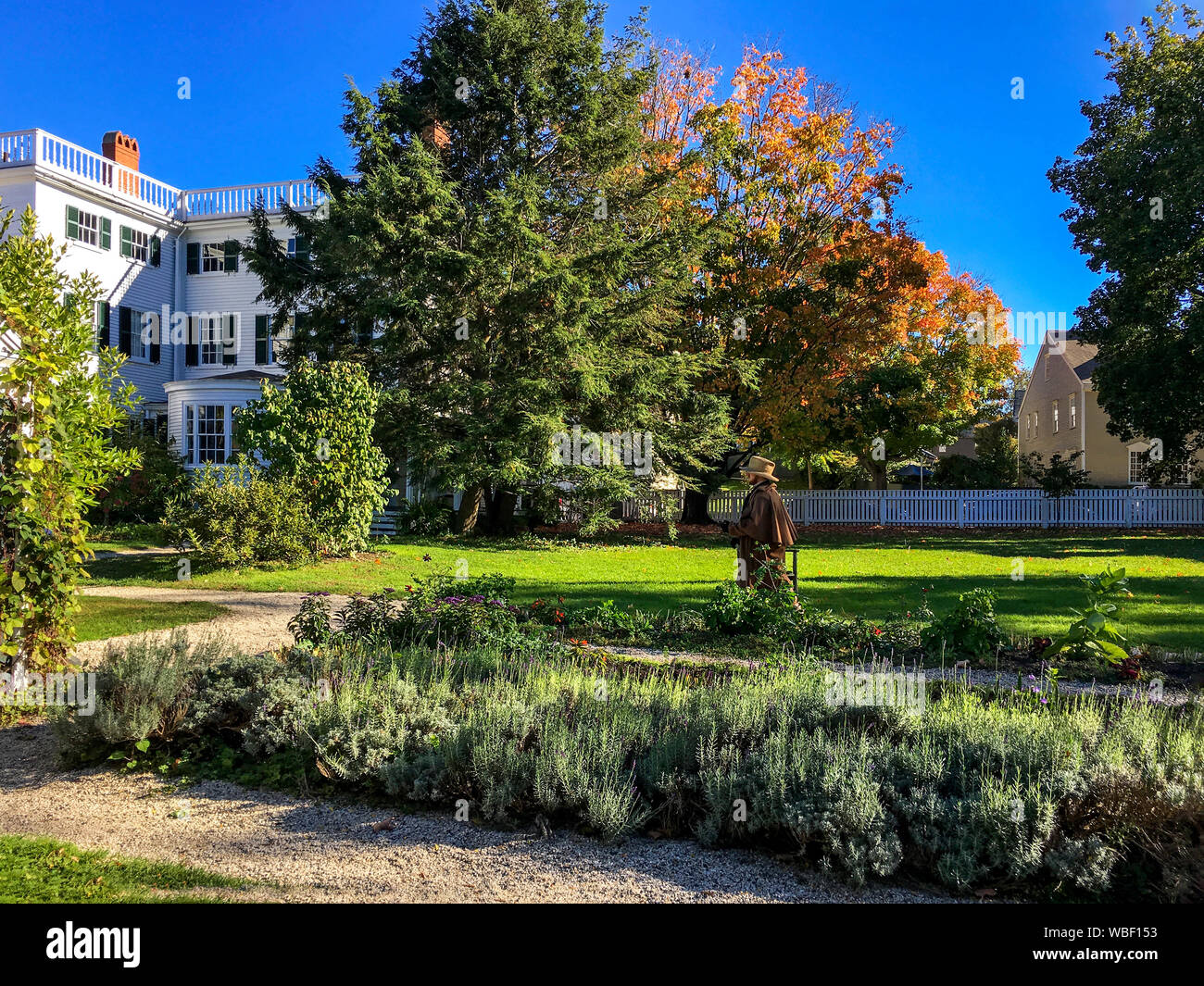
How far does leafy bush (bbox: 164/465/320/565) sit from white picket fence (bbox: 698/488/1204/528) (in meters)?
16.3

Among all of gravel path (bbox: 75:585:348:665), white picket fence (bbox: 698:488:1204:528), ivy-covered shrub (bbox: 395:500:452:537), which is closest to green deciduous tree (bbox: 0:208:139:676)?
gravel path (bbox: 75:585:348:665)

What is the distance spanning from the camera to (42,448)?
5.82 m

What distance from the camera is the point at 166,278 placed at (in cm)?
2802

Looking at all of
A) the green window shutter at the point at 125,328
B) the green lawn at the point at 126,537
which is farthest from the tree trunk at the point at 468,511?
the green window shutter at the point at 125,328

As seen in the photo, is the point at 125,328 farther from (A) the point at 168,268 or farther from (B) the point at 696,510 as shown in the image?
(B) the point at 696,510

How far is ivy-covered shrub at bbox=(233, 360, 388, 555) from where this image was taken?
15250 mm

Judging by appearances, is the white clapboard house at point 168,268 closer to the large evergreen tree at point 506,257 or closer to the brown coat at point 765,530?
the large evergreen tree at point 506,257

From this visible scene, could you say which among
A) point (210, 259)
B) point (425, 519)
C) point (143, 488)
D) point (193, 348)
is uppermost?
point (210, 259)

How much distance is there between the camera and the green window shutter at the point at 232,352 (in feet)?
91.0

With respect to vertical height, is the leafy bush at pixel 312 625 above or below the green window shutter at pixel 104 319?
below

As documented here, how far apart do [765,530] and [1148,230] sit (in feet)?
59.7

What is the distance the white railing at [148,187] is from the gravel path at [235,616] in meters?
16.1

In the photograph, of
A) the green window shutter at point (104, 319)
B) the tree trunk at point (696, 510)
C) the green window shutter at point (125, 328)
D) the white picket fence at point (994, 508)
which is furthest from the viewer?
the tree trunk at point (696, 510)

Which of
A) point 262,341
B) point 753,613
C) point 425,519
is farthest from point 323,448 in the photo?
point 262,341
